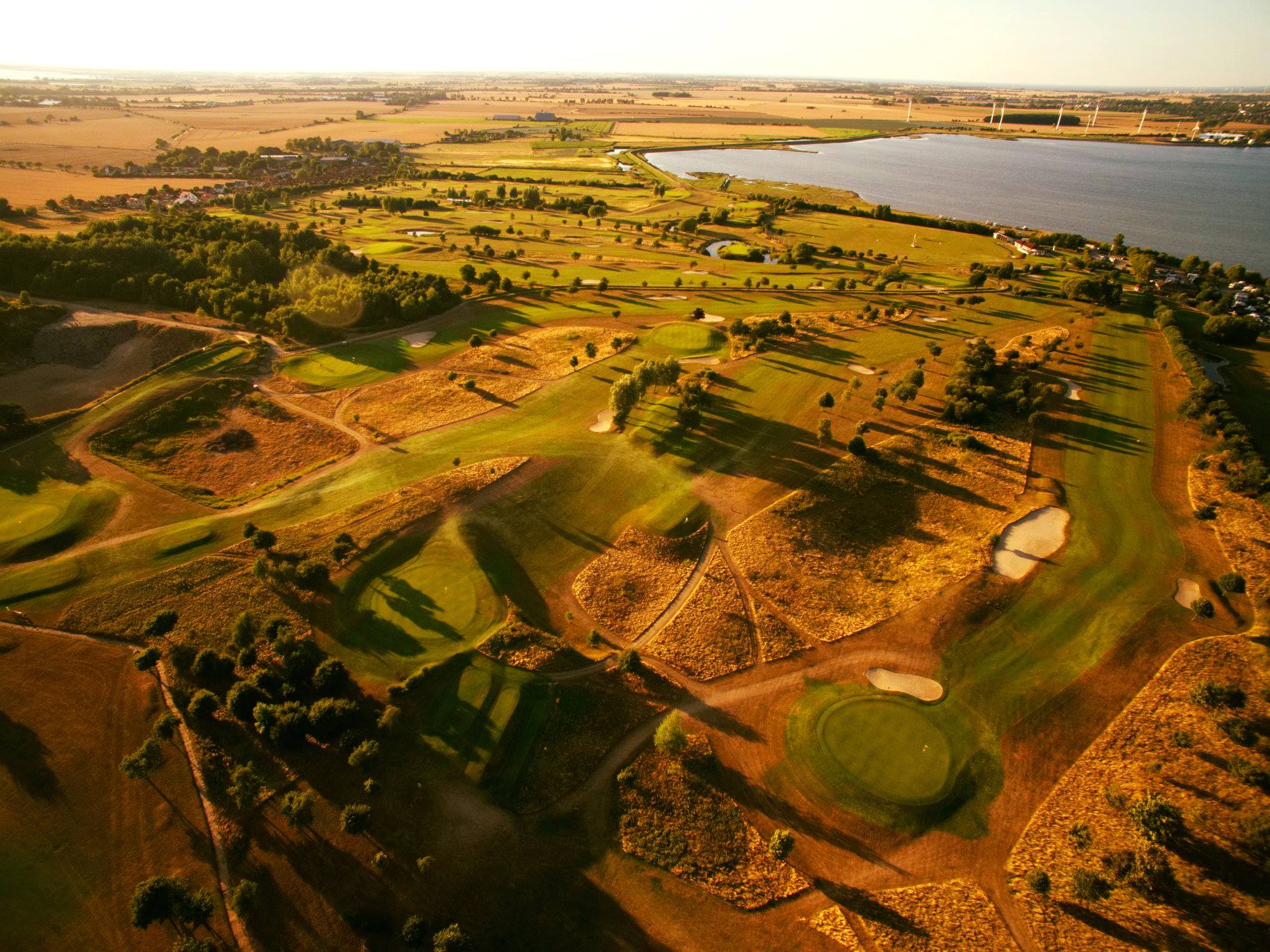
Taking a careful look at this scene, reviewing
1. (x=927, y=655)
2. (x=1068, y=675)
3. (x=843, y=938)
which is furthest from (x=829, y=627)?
(x=843, y=938)

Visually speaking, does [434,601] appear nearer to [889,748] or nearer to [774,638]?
[774,638]

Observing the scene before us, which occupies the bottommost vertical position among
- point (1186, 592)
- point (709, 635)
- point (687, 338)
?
point (709, 635)

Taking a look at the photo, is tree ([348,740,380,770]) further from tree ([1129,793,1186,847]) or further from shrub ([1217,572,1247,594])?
shrub ([1217,572,1247,594])

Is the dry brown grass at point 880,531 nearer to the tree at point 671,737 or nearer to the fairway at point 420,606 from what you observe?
the tree at point 671,737

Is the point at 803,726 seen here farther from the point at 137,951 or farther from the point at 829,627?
the point at 137,951

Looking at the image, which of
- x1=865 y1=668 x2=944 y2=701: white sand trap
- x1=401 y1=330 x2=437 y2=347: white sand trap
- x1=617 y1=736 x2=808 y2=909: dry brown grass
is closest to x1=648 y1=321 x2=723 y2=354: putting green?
x1=401 y1=330 x2=437 y2=347: white sand trap

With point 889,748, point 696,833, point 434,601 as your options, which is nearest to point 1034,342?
point 889,748
